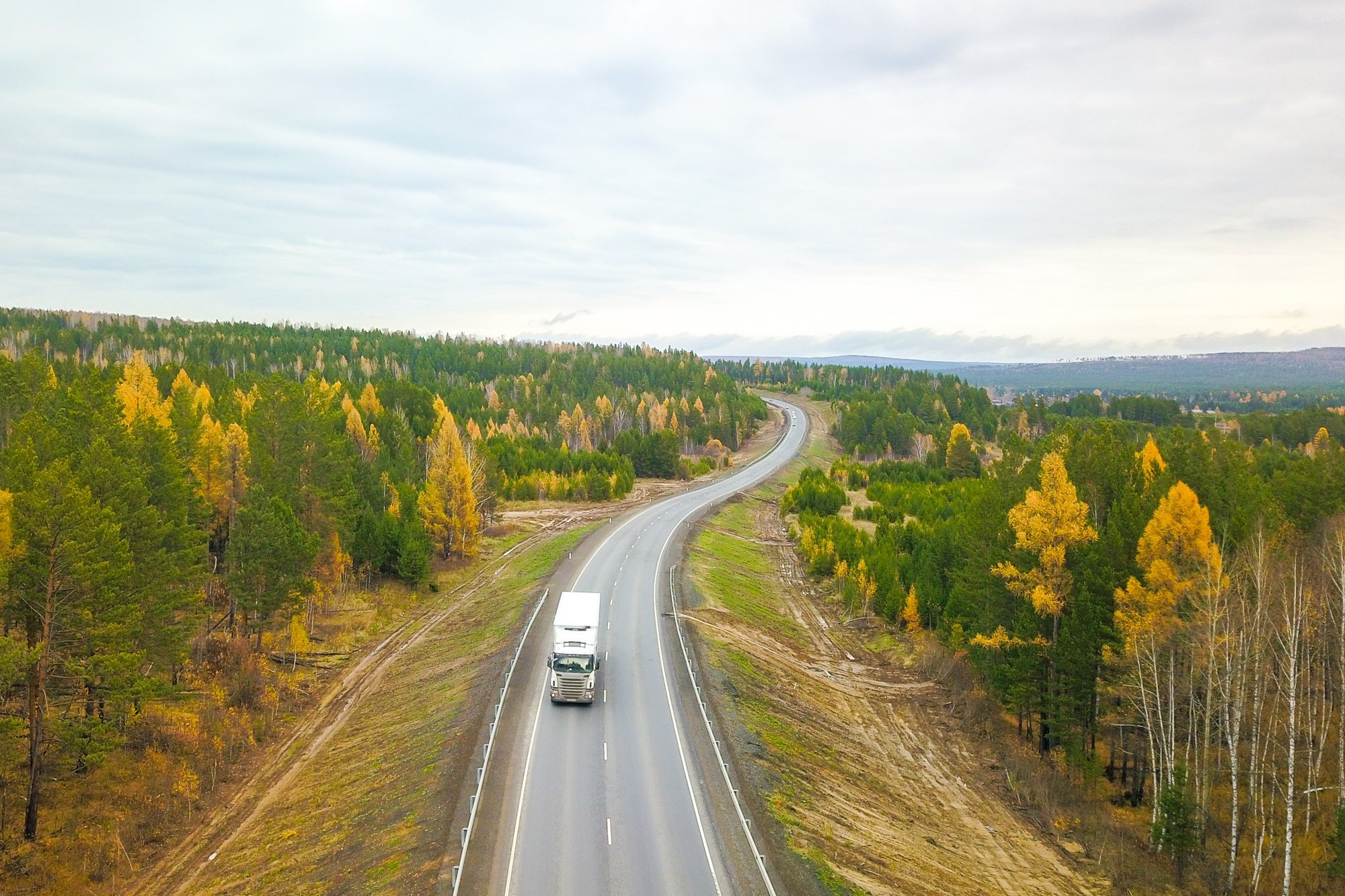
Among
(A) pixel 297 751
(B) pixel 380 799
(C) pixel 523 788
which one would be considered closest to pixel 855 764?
(C) pixel 523 788

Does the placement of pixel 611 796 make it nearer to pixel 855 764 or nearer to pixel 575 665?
pixel 575 665

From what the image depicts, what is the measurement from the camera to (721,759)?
97.4 feet

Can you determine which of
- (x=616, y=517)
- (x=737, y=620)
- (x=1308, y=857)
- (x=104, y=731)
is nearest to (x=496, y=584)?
(x=737, y=620)

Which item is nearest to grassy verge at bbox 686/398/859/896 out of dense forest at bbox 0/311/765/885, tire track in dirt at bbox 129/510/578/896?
tire track in dirt at bbox 129/510/578/896

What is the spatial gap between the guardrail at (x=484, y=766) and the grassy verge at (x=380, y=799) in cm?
63

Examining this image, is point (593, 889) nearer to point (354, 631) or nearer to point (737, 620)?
point (737, 620)

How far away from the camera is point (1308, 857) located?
92.3 ft

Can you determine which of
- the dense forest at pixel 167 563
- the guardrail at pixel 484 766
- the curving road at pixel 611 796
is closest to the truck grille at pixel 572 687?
the curving road at pixel 611 796

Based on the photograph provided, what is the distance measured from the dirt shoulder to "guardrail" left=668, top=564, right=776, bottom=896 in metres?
0.53

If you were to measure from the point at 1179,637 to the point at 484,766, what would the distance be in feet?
86.1

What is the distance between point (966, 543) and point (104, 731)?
40.9 metres

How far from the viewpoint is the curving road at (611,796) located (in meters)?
22.0

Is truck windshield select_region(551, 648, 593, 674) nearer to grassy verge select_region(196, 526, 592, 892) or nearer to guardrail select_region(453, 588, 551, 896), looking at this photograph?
guardrail select_region(453, 588, 551, 896)

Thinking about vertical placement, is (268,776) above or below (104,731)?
below
